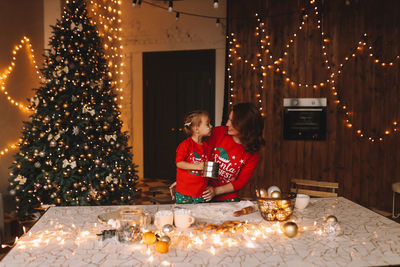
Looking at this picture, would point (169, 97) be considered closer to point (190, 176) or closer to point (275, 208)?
point (190, 176)

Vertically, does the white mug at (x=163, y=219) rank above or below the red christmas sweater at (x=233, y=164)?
below

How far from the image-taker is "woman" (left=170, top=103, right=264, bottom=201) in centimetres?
221

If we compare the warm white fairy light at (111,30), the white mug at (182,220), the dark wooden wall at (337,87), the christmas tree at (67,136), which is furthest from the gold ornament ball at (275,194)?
the warm white fairy light at (111,30)

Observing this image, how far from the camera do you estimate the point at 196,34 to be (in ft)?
21.0

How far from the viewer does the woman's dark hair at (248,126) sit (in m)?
2.20

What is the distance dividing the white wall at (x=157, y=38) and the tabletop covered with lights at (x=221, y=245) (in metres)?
4.71

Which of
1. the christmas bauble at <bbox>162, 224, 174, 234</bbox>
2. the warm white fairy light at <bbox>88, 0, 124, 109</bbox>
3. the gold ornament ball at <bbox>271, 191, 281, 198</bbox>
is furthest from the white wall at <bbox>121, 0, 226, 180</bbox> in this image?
the christmas bauble at <bbox>162, 224, 174, 234</bbox>

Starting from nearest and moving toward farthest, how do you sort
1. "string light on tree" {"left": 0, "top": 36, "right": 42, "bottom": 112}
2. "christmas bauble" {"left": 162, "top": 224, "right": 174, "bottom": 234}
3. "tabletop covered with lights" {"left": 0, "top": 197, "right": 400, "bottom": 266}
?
1. "tabletop covered with lights" {"left": 0, "top": 197, "right": 400, "bottom": 266}
2. "christmas bauble" {"left": 162, "top": 224, "right": 174, "bottom": 234}
3. "string light on tree" {"left": 0, "top": 36, "right": 42, "bottom": 112}

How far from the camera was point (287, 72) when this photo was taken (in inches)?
186

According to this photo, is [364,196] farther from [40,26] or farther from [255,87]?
[40,26]

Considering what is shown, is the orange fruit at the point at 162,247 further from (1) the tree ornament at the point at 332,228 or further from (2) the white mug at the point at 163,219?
(1) the tree ornament at the point at 332,228

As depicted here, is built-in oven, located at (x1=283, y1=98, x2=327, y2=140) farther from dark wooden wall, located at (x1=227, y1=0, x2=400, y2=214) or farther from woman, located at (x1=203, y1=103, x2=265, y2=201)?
woman, located at (x1=203, y1=103, x2=265, y2=201)

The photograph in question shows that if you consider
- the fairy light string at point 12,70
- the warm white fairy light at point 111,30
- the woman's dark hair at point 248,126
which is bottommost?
the woman's dark hair at point 248,126

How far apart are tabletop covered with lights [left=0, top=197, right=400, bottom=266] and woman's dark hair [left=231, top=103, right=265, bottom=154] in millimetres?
629
